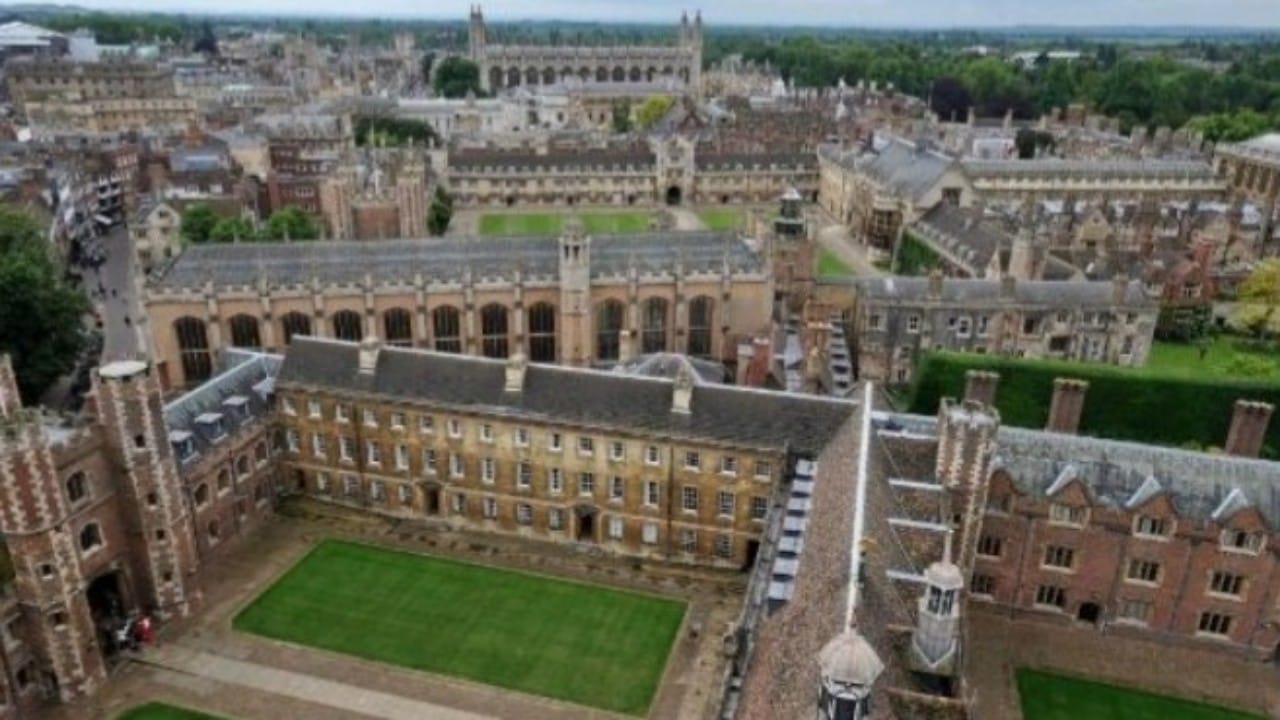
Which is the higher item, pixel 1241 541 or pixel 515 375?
pixel 515 375

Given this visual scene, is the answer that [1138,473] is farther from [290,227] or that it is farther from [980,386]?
[290,227]

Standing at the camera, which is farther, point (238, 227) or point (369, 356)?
point (238, 227)

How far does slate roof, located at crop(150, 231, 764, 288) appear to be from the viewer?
60688 mm

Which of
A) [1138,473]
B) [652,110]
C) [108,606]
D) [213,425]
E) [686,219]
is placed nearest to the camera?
[1138,473]

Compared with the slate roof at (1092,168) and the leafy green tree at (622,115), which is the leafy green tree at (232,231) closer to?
the slate roof at (1092,168)

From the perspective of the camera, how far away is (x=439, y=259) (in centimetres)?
6362

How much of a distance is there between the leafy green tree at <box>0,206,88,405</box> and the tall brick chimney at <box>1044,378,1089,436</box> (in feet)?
186

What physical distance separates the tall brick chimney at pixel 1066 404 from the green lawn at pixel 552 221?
218ft

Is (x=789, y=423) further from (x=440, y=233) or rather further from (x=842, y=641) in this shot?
(x=440, y=233)

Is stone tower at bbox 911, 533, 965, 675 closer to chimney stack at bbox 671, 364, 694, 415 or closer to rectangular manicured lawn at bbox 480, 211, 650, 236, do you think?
chimney stack at bbox 671, 364, 694, 415

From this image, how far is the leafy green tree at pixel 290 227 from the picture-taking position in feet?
262

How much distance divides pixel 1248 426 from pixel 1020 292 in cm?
2391

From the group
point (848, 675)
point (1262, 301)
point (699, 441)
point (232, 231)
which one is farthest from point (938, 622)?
point (232, 231)

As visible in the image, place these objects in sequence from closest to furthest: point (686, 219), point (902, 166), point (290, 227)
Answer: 1. point (290, 227)
2. point (902, 166)
3. point (686, 219)
